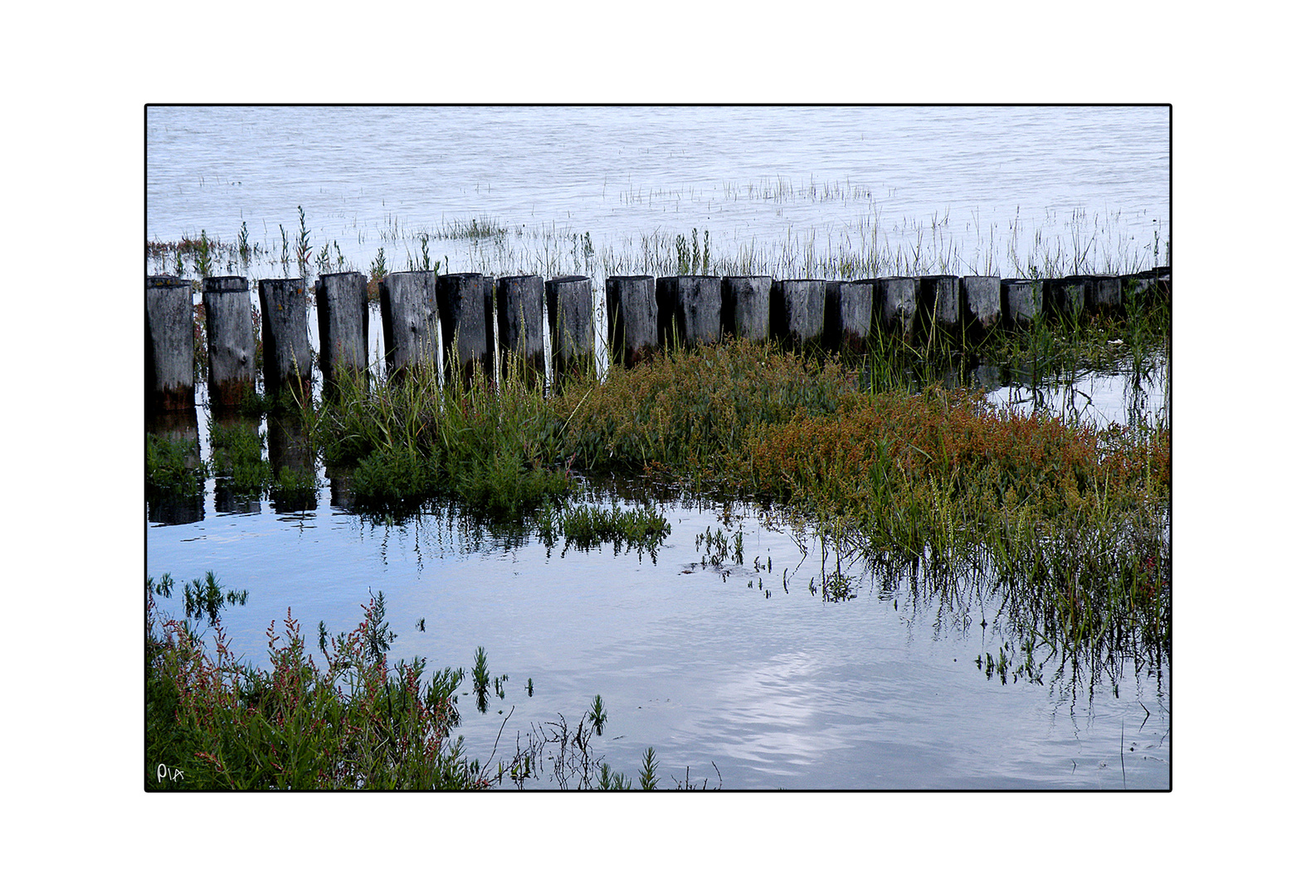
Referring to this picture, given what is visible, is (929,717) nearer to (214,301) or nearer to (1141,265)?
(214,301)

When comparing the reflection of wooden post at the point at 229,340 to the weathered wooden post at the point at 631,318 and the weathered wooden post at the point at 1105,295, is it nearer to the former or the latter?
the weathered wooden post at the point at 631,318

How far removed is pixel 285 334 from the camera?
7.13 meters

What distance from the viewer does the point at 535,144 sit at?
54.5ft

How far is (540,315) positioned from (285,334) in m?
1.79

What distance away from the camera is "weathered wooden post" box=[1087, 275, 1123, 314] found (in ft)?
28.6

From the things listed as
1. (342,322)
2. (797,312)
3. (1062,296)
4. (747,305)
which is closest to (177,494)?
(342,322)

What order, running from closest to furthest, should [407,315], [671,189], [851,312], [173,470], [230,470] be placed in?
1. [173,470]
2. [230,470]
3. [407,315]
4. [851,312]
5. [671,189]

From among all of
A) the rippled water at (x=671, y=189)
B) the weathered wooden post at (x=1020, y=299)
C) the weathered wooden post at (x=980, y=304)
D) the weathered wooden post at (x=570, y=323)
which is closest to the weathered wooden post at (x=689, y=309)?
the weathered wooden post at (x=570, y=323)

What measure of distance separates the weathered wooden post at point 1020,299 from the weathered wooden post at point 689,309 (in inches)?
103

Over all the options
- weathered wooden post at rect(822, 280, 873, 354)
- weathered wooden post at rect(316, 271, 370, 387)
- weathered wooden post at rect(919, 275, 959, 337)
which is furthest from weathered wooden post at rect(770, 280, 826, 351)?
weathered wooden post at rect(316, 271, 370, 387)

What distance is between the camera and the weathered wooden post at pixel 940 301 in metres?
8.50

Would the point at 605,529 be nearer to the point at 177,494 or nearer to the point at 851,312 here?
the point at 177,494

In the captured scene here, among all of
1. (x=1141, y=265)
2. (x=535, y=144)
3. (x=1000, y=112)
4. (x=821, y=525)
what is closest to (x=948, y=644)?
(x=821, y=525)

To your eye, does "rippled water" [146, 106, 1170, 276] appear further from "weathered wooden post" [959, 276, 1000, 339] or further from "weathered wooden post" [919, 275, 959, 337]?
"weathered wooden post" [919, 275, 959, 337]
